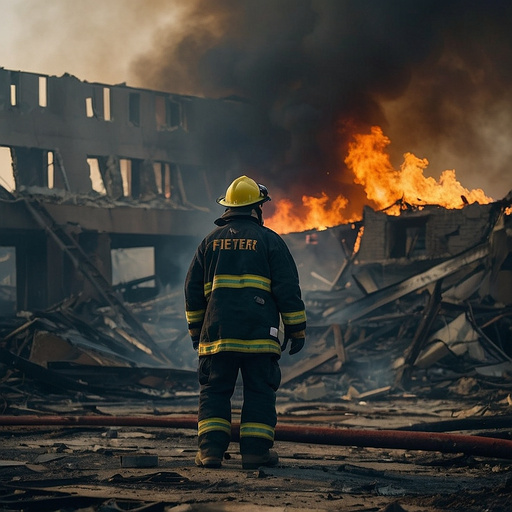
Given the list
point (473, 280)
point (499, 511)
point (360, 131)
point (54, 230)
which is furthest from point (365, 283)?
point (499, 511)

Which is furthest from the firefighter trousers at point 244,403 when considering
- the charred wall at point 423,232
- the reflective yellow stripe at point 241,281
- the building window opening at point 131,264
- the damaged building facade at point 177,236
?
the building window opening at point 131,264

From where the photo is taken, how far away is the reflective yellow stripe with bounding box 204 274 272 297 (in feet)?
18.6

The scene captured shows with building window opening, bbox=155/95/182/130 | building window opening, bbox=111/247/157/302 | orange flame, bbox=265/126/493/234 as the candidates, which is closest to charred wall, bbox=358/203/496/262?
orange flame, bbox=265/126/493/234

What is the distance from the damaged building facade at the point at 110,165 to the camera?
27578 millimetres

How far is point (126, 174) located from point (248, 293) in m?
31.1

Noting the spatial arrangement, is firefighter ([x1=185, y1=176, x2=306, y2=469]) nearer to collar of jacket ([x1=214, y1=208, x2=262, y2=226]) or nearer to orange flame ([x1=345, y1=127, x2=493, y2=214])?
collar of jacket ([x1=214, y1=208, x2=262, y2=226])

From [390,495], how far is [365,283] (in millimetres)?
16892

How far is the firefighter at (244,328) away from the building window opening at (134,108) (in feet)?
96.8

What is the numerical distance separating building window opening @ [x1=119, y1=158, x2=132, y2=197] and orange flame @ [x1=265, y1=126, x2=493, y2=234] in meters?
5.56

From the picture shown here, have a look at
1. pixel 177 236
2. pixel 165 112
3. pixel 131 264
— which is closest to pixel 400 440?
pixel 177 236

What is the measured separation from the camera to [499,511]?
3.84 m

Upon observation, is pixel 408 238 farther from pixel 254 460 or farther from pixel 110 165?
pixel 254 460

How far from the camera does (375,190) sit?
104 ft

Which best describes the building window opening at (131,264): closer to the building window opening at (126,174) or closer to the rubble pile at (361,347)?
the building window opening at (126,174)
